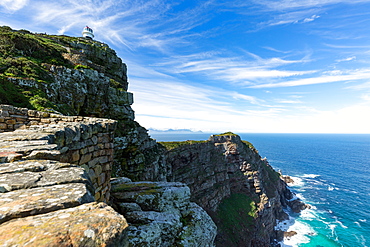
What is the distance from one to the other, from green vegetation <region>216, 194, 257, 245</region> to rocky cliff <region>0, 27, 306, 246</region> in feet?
1.07

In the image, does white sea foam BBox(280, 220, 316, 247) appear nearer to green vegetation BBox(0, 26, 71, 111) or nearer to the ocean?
the ocean

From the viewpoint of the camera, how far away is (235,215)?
180ft

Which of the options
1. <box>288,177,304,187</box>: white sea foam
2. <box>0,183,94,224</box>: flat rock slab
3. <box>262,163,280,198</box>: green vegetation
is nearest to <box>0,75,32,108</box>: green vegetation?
<box>0,183,94,224</box>: flat rock slab

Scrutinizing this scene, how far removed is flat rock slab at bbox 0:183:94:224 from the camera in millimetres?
2645

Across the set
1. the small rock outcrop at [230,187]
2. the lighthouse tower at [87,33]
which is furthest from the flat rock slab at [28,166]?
the lighthouse tower at [87,33]

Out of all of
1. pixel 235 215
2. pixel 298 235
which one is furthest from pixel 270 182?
pixel 235 215

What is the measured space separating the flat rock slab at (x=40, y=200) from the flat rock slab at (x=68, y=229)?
0.12m

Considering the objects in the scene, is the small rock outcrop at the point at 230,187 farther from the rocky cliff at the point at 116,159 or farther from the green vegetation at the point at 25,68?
the green vegetation at the point at 25,68

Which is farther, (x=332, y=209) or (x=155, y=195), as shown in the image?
(x=332, y=209)

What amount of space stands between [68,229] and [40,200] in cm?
107

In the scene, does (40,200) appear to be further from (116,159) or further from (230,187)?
(230,187)

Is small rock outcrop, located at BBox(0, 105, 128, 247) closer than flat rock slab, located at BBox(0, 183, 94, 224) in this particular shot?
Yes

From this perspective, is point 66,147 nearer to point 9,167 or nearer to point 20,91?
point 9,167

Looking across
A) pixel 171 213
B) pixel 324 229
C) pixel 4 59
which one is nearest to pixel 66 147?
pixel 171 213
